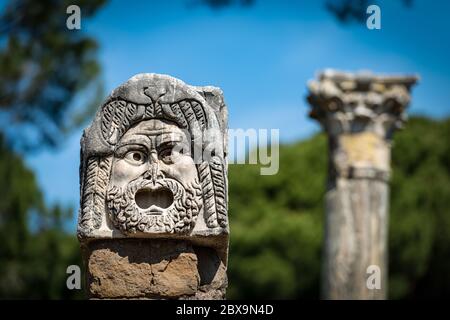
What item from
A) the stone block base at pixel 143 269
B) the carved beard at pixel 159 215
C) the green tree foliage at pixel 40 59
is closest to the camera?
the carved beard at pixel 159 215

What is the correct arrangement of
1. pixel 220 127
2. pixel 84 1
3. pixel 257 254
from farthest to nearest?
pixel 257 254 → pixel 84 1 → pixel 220 127

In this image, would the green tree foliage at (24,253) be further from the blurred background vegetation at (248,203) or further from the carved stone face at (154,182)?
the carved stone face at (154,182)

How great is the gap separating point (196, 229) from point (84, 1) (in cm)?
760

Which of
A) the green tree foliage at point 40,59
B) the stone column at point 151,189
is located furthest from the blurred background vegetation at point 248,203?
the stone column at point 151,189

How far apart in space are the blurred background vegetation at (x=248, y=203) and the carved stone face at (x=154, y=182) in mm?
7232

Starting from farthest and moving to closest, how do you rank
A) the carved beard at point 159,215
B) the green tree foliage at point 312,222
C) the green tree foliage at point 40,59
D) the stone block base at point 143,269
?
the green tree foliage at point 312,222 < the green tree foliage at point 40,59 < the stone block base at point 143,269 < the carved beard at point 159,215

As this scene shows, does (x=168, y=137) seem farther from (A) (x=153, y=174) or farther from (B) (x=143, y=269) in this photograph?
(B) (x=143, y=269)

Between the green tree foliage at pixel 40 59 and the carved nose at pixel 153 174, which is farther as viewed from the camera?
the green tree foliage at pixel 40 59

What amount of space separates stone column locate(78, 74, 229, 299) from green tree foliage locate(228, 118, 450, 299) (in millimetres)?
16121

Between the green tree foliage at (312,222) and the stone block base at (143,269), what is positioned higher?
the green tree foliage at (312,222)

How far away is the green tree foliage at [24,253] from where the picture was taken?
16.9m

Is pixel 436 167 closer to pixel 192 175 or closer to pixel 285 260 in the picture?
pixel 285 260
